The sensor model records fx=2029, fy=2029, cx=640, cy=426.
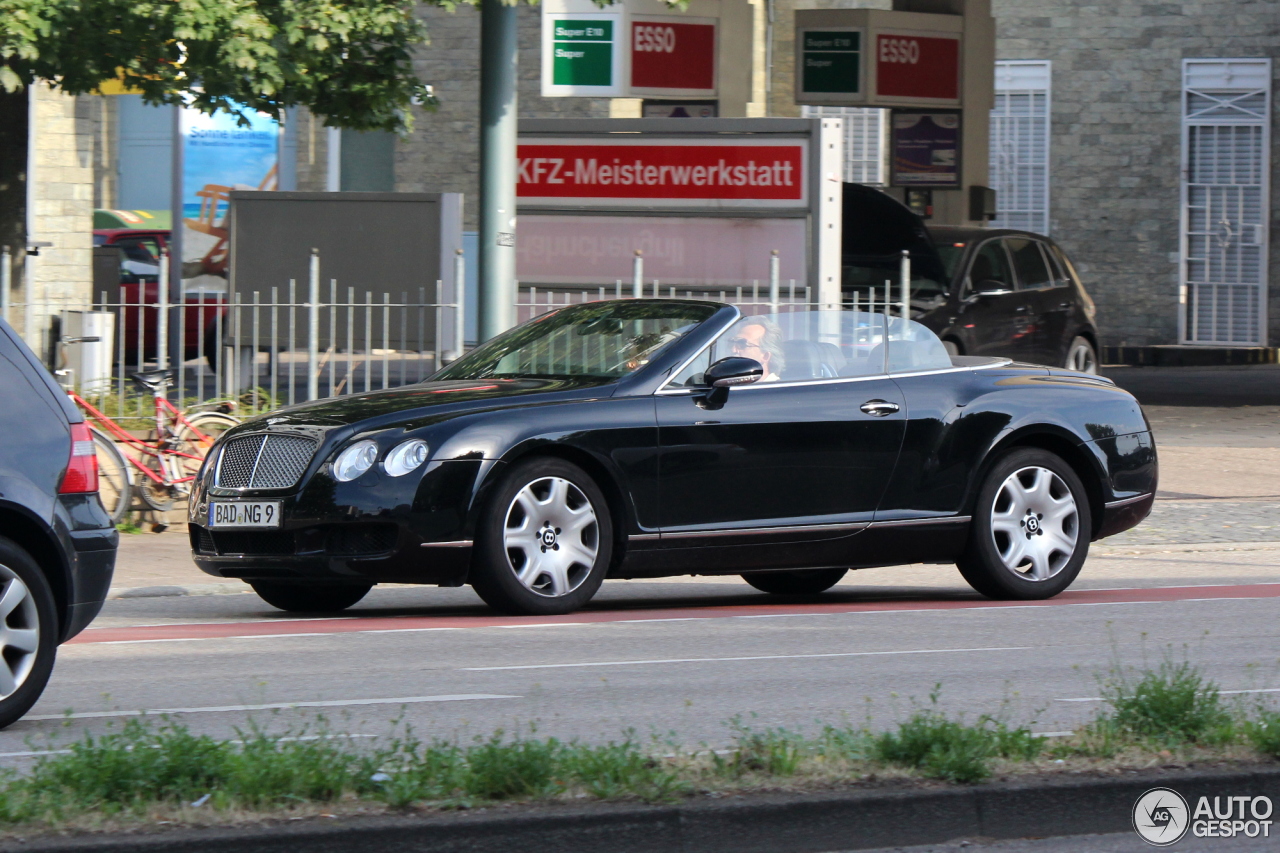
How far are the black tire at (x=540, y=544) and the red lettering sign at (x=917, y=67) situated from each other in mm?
16075

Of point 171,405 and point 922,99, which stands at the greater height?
point 922,99

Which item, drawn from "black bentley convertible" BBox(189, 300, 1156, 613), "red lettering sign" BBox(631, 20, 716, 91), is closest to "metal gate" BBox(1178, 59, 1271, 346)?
"red lettering sign" BBox(631, 20, 716, 91)

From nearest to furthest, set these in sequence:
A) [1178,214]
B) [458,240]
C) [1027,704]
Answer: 1. [1027,704]
2. [458,240]
3. [1178,214]

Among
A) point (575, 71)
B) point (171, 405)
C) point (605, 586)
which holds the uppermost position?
point (575, 71)

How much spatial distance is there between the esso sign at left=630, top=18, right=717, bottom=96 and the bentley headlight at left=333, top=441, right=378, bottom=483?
1361 centimetres

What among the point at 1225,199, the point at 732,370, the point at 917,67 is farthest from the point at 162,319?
the point at 1225,199

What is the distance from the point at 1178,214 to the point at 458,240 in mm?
22647

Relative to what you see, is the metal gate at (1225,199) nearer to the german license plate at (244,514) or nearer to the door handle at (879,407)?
the door handle at (879,407)

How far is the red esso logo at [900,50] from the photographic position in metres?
24.1

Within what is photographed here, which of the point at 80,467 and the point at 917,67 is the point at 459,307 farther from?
the point at 917,67

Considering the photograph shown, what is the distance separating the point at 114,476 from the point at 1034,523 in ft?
19.6

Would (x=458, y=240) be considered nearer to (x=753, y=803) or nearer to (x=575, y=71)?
(x=575, y=71)

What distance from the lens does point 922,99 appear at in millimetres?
24609

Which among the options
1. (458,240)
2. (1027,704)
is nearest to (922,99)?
(458,240)
